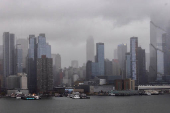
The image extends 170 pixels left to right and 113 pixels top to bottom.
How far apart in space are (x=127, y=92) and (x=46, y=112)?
118 m

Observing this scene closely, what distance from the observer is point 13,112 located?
7188 cm

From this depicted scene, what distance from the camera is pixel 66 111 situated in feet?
240

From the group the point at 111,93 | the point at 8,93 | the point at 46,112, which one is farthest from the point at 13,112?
the point at 8,93

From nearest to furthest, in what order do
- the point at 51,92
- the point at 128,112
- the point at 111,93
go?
the point at 128,112 → the point at 111,93 → the point at 51,92

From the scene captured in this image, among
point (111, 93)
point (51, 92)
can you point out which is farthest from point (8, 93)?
point (111, 93)

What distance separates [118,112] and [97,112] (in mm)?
4336

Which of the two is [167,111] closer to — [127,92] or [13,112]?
[13,112]

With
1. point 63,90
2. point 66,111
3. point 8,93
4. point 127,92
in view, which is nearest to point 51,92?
point 63,90

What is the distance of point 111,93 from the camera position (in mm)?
183875

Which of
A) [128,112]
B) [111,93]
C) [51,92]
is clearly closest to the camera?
[128,112]

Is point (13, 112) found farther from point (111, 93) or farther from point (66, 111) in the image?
point (111, 93)

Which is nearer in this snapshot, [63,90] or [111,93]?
[111,93]

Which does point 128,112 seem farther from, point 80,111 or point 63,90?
point 63,90

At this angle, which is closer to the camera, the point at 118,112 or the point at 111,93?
the point at 118,112
